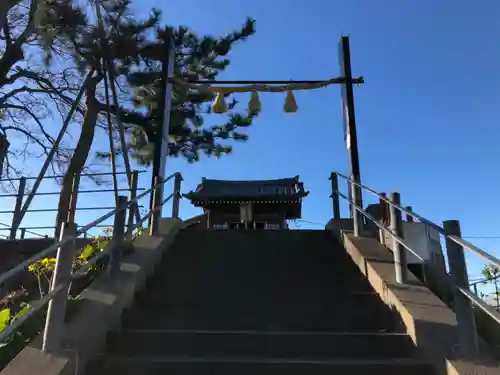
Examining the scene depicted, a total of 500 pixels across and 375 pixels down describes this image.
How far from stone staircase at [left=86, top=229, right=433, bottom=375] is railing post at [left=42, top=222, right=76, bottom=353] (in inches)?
11.6

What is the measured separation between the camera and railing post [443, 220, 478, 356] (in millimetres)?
2592

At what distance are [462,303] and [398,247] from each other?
3.73 feet

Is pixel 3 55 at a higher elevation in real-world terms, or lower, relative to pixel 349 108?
higher

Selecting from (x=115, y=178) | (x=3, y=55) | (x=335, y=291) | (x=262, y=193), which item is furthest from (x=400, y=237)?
(x=262, y=193)

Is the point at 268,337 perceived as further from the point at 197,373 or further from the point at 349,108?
the point at 349,108

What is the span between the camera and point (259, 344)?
10.1 feet

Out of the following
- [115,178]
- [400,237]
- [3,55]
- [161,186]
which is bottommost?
[400,237]

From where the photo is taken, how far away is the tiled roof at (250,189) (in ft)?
46.1

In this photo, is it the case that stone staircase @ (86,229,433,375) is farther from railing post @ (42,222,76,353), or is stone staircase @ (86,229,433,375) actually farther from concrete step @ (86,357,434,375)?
railing post @ (42,222,76,353)

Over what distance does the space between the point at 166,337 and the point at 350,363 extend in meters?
1.23

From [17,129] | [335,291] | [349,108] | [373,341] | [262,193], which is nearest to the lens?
[373,341]

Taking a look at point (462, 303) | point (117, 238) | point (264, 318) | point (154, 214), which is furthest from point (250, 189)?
point (462, 303)

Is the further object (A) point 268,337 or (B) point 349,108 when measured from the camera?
(B) point 349,108

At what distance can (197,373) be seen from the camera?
2695 mm
